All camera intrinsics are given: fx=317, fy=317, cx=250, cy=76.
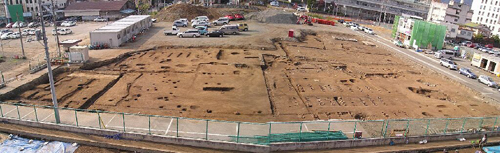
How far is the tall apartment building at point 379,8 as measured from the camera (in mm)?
91812

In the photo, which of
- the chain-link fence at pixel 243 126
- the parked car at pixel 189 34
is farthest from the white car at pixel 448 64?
the parked car at pixel 189 34

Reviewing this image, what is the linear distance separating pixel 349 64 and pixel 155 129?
85.7 feet

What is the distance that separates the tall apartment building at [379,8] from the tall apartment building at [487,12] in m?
16.9

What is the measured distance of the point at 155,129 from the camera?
17.8m

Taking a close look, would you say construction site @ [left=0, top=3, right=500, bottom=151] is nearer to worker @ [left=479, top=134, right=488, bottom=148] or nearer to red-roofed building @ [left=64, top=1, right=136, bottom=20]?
worker @ [left=479, top=134, right=488, bottom=148]

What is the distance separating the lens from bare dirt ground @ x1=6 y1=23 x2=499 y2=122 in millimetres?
22859

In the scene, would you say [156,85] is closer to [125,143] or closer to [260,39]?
[125,143]

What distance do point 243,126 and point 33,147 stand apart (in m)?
11.2

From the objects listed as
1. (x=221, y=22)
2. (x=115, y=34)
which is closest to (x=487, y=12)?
(x=221, y=22)

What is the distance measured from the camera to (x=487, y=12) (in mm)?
92500

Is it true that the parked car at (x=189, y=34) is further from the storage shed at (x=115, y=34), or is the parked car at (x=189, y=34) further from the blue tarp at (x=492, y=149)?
the blue tarp at (x=492, y=149)

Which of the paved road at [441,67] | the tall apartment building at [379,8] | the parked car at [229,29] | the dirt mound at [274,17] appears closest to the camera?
the paved road at [441,67]

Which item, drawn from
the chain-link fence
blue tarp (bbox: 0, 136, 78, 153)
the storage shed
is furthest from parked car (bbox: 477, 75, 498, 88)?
the storage shed

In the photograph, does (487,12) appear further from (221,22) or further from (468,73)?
(221,22)
